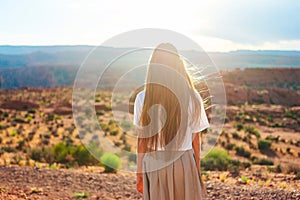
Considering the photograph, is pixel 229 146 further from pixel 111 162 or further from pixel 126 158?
pixel 126 158

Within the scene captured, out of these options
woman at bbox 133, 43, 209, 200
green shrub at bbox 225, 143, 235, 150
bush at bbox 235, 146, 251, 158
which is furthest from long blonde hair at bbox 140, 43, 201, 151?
green shrub at bbox 225, 143, 235, 150

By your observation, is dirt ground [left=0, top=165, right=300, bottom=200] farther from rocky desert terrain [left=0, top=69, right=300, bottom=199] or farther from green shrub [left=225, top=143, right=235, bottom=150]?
green shrub [left=225, top=143, right=235, bottom=150]

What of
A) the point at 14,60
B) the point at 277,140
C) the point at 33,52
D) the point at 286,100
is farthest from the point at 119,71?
the point at 33,52

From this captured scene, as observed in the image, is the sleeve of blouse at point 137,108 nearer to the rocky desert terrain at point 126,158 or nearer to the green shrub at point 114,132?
the rocky desert terrain at point 126,158

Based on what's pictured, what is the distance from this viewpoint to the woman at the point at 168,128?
351cm

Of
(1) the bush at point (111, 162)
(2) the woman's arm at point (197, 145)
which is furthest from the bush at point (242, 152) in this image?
(2) the woman's arm at point (197, 145)

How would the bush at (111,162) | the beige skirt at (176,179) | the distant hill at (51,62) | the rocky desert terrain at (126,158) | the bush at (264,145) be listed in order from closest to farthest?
the beige skirt at (176,179) < the rocky desert terrain at (126,158) < the bush at (111,162) < the bush at (264,145) < the distant hill at (51,62)

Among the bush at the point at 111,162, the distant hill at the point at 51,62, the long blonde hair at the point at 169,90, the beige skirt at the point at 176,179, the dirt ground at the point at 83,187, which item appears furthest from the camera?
the distant hill at the point at 51,62

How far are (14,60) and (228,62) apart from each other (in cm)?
3848

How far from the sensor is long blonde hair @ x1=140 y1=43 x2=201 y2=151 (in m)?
3.50

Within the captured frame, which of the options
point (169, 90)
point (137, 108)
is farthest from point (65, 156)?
point (169, 90)

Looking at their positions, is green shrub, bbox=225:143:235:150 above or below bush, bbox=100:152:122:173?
below

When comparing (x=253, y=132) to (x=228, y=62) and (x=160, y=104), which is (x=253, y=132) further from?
(x=228, y=62)

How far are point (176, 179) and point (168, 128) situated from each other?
1.61 ft
